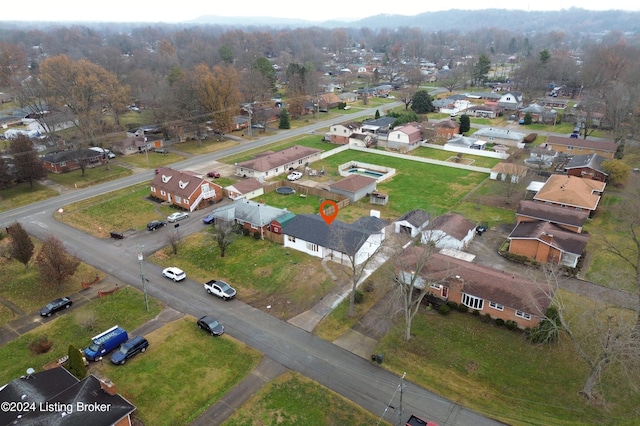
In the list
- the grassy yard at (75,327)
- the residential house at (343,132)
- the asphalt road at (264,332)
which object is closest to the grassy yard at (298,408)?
the asphalt road at (264,332)

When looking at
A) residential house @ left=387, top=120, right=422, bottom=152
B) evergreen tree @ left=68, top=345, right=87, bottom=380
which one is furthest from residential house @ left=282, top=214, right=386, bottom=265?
residential house @ left=387, top=120, right=422, bottom=152

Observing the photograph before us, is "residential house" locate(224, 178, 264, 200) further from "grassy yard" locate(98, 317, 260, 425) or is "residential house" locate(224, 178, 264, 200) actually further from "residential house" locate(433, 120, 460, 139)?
"residential house" locate(433, 120, 460, 139)

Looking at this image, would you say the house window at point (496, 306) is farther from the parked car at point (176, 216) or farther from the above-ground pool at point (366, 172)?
the above-ground pool at point (366, 172)

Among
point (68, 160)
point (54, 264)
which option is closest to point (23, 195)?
point (68, 160)

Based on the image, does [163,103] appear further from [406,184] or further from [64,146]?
[406,184]

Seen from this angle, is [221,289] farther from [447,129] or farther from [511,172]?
[447,129]

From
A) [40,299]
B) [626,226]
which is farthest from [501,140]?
[40,299]
